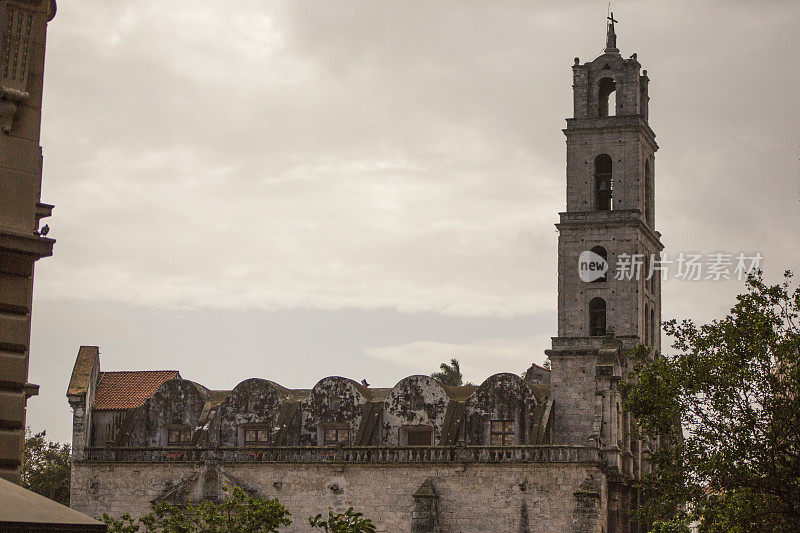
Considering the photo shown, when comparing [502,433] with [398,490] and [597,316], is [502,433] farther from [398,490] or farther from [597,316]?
[597,316]

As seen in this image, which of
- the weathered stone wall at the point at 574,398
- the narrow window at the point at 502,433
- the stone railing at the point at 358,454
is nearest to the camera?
the stone railing at the point at 358,454

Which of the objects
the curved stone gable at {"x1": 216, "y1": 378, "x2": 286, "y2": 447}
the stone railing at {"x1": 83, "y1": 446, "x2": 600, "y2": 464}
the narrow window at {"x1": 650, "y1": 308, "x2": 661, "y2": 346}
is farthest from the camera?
the curved stone gable at {"x1": 216, "y1": 378, "x2": 286, "y2": 447}

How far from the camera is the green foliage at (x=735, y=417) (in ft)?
89.7

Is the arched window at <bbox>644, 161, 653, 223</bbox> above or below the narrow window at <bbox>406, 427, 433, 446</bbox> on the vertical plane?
above

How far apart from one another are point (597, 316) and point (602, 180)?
5197 mm

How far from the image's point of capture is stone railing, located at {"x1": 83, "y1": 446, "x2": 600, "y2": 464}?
43.6 metres

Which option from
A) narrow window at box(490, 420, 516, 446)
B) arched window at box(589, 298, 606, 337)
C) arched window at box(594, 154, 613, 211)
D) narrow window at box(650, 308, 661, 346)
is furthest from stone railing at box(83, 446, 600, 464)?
arched window at box(594, 154, 613, 211)

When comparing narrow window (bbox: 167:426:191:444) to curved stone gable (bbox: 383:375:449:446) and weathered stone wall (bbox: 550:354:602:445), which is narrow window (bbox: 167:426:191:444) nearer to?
curved stone gable (bbox: 383:375:449:446)

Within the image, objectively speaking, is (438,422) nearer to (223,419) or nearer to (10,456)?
(223,419)

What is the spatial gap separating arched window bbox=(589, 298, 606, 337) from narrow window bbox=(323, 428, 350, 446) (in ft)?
33.0

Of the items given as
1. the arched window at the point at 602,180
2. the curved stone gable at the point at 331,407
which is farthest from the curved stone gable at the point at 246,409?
the arched window at the point at 602,180

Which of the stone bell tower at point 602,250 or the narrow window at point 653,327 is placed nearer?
the stone bell tower at point 602,250

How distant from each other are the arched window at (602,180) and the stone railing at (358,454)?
9.82 metres

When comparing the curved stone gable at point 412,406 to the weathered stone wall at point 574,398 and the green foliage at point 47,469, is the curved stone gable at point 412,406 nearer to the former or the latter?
the weathered stone wall at point 574,398
